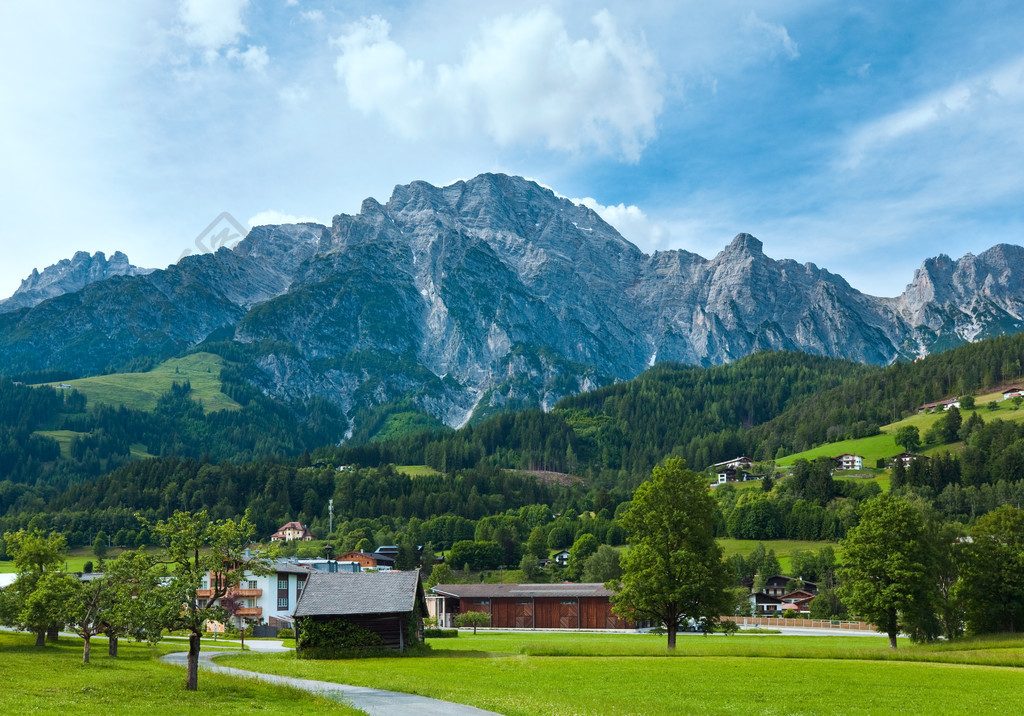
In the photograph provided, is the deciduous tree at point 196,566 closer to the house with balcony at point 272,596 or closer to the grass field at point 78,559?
the house with balcony at point 272,596

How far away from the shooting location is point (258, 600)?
10938 cm

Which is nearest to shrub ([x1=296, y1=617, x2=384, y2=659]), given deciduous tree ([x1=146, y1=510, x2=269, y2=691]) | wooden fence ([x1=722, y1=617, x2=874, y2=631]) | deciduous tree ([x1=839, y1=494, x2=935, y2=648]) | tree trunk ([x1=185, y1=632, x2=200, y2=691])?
deciduous tree ([x1=146, y1=510, x2=269, y2=691])

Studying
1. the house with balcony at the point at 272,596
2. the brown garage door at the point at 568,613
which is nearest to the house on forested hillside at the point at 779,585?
the brown garage door at the point at 568,613

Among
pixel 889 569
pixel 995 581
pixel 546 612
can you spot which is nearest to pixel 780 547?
pixel 546 612

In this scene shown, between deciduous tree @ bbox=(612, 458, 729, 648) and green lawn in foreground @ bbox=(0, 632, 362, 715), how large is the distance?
30.7 meters

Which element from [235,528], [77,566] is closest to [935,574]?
[235,528]

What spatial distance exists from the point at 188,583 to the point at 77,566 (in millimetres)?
162201

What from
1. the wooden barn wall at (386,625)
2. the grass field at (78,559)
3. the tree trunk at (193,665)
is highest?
the tree trunk at (193,665)

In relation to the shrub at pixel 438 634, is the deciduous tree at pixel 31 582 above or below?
above

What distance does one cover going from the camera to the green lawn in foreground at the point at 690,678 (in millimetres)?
31859

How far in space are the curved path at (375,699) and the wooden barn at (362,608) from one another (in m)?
12.7

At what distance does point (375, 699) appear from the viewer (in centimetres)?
3391

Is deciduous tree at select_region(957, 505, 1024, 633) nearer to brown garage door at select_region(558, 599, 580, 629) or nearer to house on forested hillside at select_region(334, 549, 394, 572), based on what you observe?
brown garage door at select_region(558, 599, 580, 629)

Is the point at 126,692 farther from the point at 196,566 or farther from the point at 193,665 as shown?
the point at 196,566
